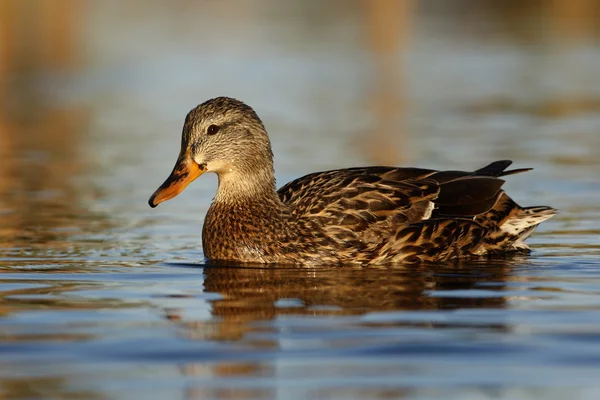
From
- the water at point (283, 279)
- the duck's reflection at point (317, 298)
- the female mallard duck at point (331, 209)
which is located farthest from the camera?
the female mallard duck at point (331, 209)

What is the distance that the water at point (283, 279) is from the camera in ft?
20.0

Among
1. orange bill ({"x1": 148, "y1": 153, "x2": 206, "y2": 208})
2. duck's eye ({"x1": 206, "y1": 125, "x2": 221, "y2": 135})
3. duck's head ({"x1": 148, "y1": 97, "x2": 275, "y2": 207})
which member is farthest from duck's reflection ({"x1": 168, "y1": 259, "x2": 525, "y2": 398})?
duck's eye ({"x1": 206, "y1": 125, "x2": 221, "y2": 135})

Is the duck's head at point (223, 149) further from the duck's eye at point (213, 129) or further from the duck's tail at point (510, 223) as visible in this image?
the duck's tail at point (510, 223)

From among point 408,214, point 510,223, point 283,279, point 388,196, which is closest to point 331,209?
point 388,196

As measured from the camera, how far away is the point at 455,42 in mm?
34031

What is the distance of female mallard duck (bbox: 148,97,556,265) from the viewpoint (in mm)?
9492

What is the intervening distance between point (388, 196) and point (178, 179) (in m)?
1.53

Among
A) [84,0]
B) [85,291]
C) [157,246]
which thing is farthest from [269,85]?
[84,0]

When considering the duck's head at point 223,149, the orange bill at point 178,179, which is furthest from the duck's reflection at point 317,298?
the duck's head at point 223,149

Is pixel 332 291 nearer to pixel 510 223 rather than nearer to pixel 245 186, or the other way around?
pixel 245 186

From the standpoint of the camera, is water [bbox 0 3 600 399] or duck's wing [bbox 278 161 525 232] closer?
water [bbox 0 3 600 399]

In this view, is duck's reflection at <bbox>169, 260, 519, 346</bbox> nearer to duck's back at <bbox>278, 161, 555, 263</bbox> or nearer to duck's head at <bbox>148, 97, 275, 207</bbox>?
duck's back at <bbox>278, 161, 555, 263</bbox>

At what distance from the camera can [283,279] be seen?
8.84m

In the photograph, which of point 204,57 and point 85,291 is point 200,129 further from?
point 204,57
